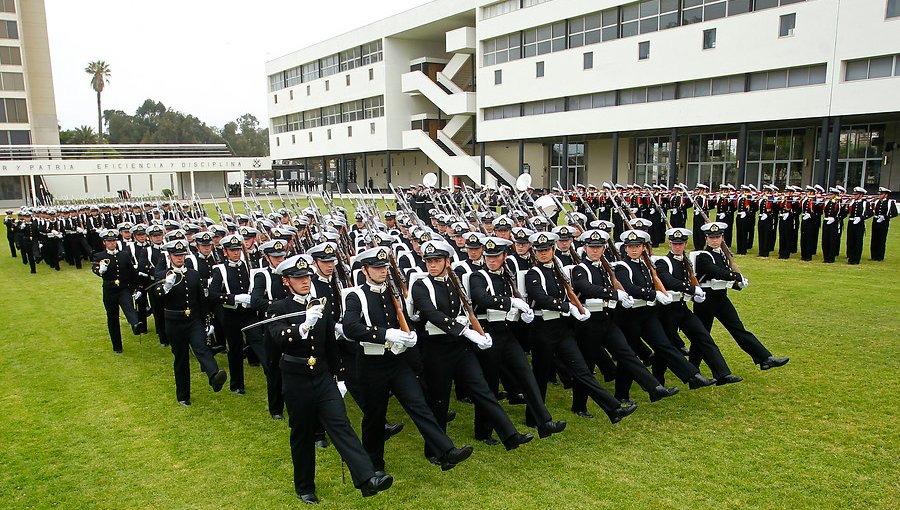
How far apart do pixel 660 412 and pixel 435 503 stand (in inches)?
126

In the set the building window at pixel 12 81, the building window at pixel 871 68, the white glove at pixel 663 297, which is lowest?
the white glove at pixel 663 297

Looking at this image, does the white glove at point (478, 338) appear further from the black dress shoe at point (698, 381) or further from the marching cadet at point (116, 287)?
the marching cadet at point (116, 287)

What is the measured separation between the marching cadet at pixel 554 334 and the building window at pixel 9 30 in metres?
60.0

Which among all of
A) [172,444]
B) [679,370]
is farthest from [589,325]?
[172,444]

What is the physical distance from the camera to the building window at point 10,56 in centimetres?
5022

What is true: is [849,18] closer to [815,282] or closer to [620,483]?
[815,282]

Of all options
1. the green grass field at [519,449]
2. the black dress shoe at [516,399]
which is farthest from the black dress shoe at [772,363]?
the black dress shoe at [516,399]

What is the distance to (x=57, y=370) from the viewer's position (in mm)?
9406

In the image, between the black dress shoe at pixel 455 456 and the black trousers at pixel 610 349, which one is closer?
the black dress shoe at pixel 455 456

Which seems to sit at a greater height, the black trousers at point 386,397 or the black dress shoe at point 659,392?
the black trousers at point 386,397

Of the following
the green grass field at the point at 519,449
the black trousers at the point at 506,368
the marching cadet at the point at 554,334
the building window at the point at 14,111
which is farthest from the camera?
the building window at the point at 14,111

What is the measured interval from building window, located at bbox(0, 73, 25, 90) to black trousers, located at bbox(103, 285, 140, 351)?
5299cm

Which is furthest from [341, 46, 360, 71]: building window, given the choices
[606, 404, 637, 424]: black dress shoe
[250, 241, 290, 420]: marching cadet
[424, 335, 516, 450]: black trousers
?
[606, 404, 637, 424]: black dress shoe

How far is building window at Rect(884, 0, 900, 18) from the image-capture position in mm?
23812
